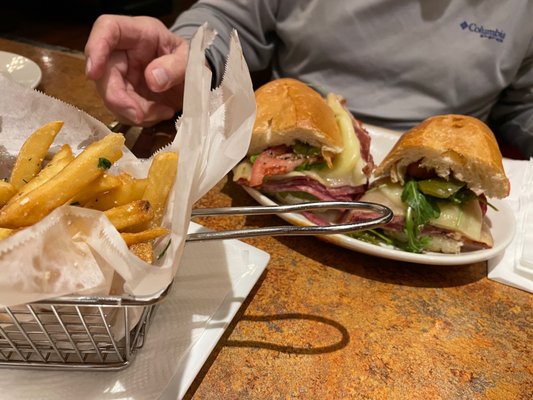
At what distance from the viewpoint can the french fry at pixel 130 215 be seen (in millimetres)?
654

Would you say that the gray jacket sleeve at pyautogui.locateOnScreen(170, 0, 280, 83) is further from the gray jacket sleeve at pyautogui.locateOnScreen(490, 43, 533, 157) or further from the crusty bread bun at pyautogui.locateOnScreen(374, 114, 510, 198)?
the gray jacket sleeve at pyautogui.locateOnScreen(490, 43, 533, 157)

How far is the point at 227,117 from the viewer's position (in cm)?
81

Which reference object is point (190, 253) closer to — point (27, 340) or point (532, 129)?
point (27, 340)

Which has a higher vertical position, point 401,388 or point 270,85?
point 270,85

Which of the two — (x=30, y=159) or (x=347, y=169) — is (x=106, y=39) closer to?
(x=30, y=159)

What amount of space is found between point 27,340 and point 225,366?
35 cm

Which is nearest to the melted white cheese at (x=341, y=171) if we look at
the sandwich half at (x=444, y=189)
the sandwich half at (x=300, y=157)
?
the sandwich half at (x=300, y=157)

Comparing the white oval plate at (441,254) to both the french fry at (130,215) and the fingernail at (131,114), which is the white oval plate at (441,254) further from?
the french fry at (130,215)

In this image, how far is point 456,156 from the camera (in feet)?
3.74

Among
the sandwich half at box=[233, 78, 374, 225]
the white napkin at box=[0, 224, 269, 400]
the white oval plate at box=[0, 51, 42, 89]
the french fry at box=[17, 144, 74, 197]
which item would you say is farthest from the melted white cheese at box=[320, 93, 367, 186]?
the white oval plate at box=[0, 51, 42, 89]

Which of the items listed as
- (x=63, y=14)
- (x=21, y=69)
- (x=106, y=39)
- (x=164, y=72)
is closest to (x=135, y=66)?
(x=106, y=39)

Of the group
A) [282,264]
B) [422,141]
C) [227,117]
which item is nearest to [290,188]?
[282,264]

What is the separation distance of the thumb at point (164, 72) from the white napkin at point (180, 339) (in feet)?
1.70

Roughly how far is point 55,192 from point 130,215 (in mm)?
109
